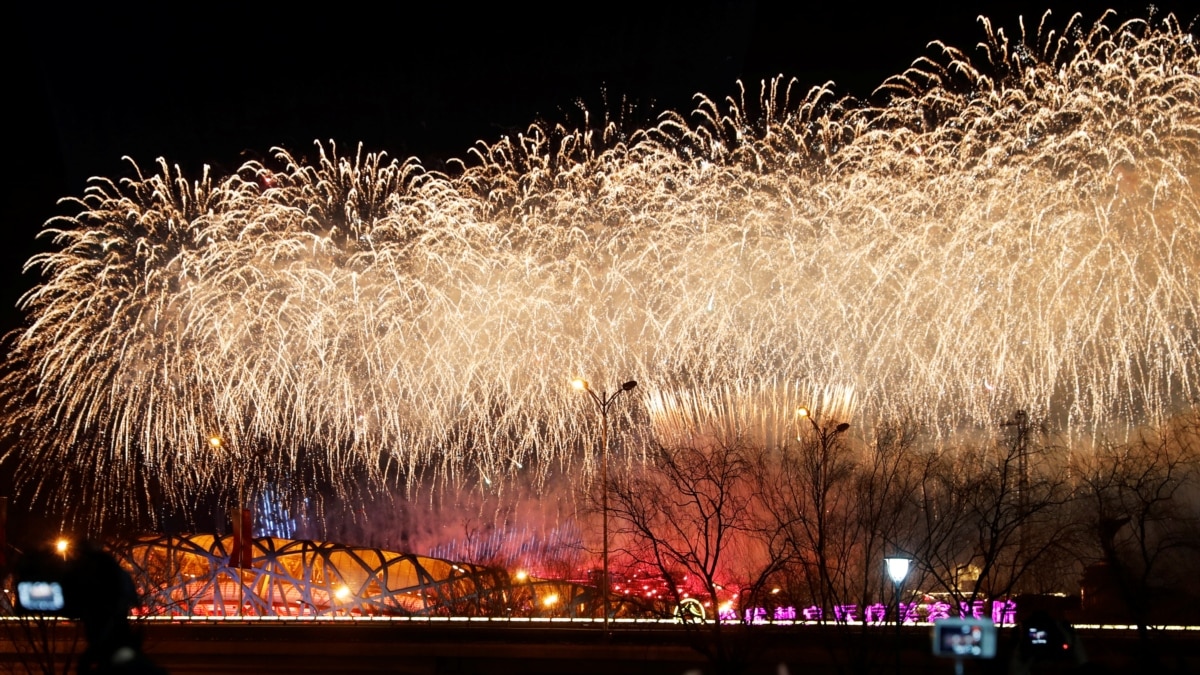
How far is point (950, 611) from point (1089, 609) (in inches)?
472

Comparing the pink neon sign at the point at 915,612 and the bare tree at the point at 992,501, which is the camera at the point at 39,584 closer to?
the pink neon sign at the point at 915,612

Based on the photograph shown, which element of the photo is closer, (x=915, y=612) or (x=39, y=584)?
(x=39, y=584)

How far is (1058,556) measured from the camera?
3603cm

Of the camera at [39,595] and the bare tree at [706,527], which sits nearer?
the camera at [39,595]

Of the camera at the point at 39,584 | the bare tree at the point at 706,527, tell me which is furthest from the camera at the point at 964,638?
the bare tree at the point at 706,527

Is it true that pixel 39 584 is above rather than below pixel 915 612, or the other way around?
above

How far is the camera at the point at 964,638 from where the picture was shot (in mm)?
12945

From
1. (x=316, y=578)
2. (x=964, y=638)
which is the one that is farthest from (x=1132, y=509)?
(x=316, y=578)

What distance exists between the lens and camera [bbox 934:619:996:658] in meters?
12.9

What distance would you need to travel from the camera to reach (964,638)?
13.0 metres

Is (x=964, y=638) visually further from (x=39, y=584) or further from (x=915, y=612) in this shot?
(x=915, y=612)

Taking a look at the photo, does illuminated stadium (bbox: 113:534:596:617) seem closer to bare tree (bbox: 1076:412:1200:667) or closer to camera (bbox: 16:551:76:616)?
bare tree (bbox: 1076:412:1200:667)

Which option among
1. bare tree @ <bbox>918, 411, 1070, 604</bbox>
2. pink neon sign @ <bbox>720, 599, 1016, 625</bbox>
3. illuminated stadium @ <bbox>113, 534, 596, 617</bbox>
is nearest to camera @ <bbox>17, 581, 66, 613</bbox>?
pink neon sign @ <bbox>720, 599, 1016, 625</bbox>

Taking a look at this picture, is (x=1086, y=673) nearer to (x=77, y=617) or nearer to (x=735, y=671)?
(x=77, y=617)
